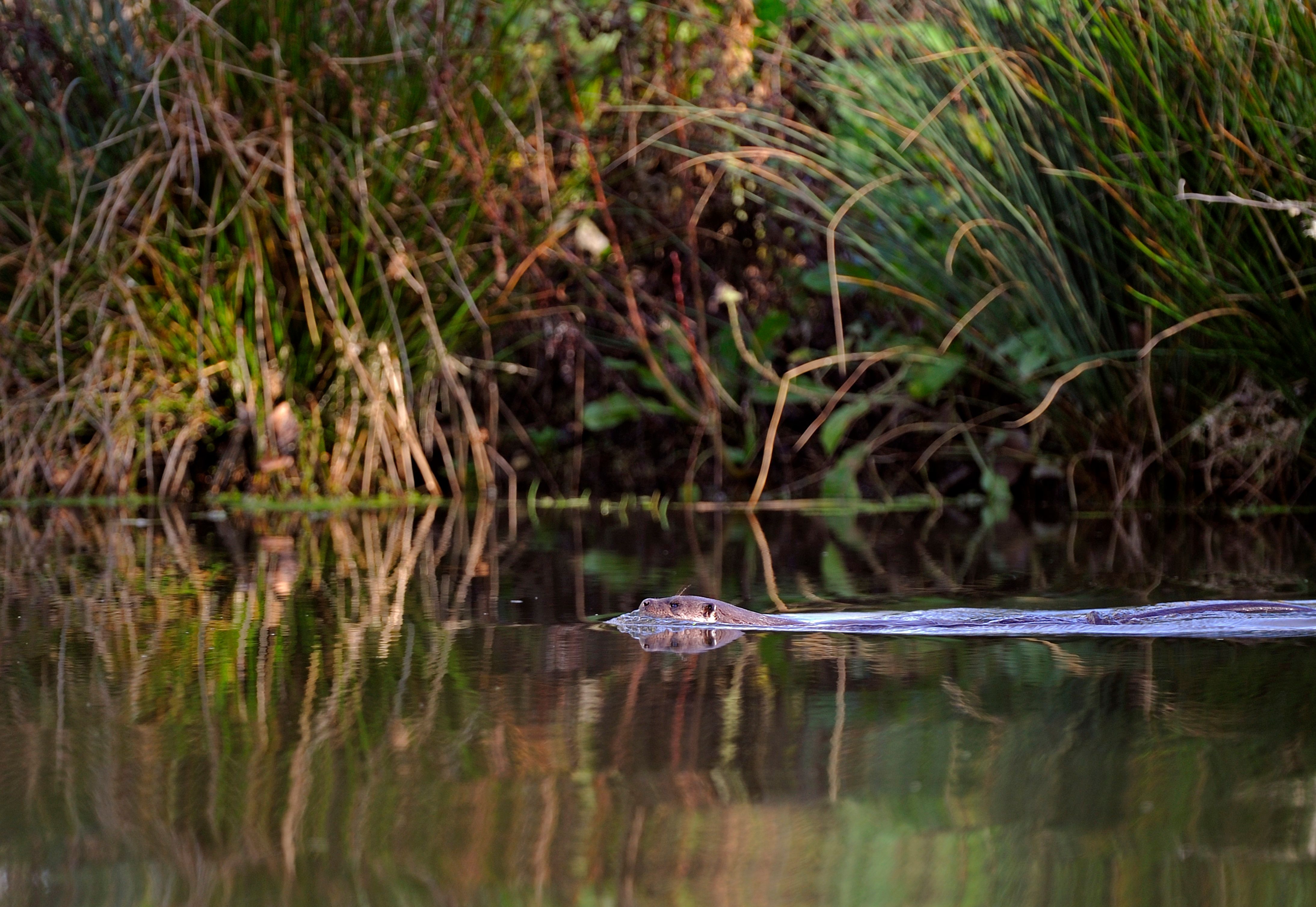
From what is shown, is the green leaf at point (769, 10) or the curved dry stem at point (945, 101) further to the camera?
the green leaf at point (769, 10)

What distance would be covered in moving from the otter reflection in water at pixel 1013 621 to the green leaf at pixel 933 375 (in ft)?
6.08

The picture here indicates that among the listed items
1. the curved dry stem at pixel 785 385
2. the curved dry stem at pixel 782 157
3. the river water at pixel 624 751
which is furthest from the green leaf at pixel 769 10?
the river water at pixel 624 751

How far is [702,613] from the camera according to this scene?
6.22 feet

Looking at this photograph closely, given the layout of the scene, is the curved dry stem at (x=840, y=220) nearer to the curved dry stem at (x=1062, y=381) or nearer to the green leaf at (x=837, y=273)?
the green leaf at (x=837, y=273)

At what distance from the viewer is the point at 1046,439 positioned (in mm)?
3916

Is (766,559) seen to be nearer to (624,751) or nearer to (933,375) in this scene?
(933,375)

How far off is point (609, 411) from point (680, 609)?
8.02 feet

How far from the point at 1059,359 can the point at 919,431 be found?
749 mm

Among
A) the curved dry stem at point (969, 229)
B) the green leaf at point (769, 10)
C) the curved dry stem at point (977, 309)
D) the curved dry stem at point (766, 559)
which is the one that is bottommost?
the curved dry stem at point (766, 559)

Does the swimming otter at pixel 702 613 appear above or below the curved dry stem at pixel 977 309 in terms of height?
below

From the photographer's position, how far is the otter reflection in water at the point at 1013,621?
1789 mm

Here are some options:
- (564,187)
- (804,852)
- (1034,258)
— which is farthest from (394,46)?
(804,852)

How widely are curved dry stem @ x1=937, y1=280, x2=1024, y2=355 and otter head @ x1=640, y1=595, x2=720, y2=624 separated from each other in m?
1.28

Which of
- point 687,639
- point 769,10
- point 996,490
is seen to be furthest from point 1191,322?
point 769,10
